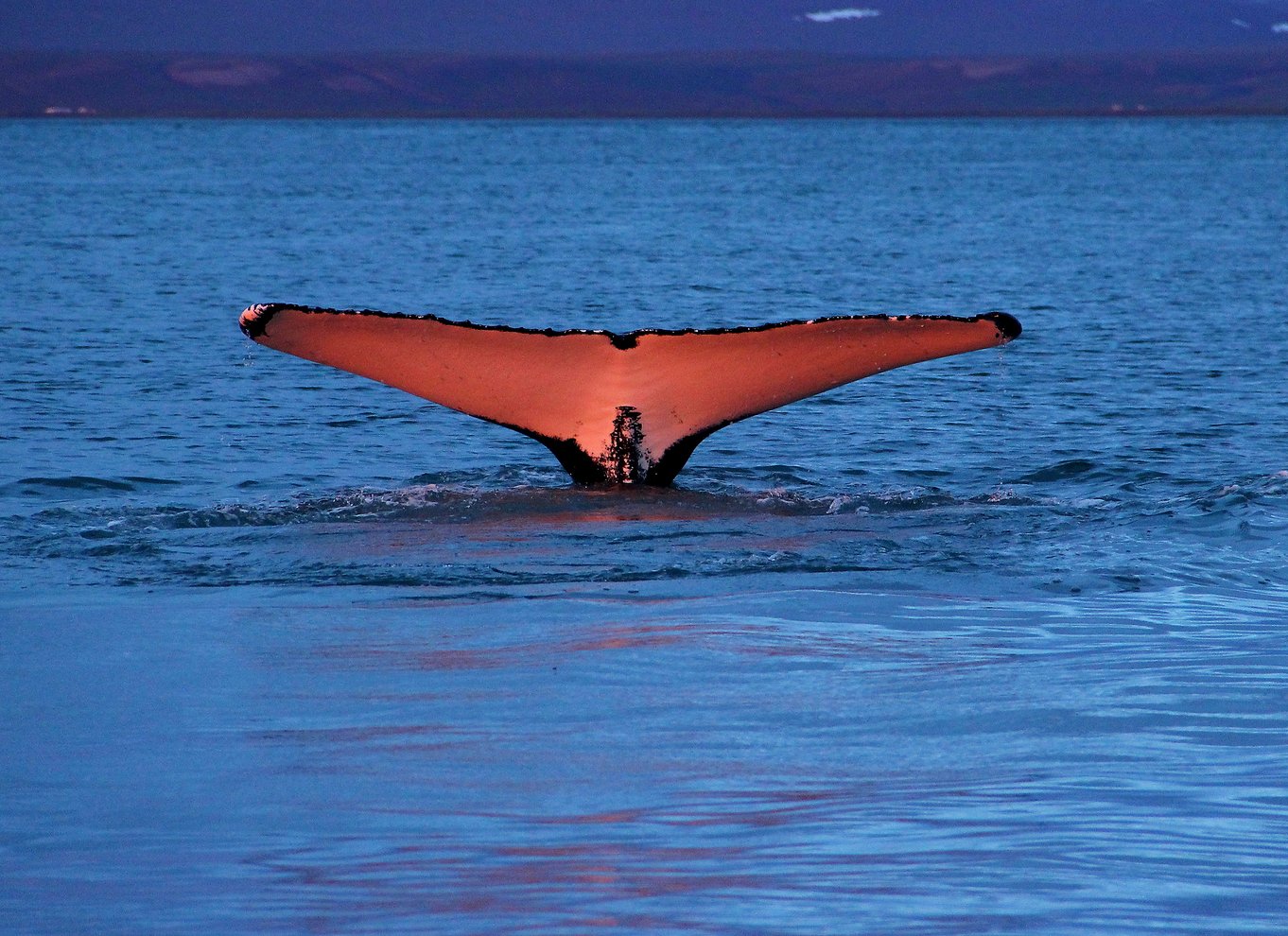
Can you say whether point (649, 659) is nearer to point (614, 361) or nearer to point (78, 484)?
point (614, 361)

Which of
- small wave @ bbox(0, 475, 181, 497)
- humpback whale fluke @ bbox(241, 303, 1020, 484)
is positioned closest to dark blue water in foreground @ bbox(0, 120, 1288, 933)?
small wave @ bbox(0, 475, 181, 497)

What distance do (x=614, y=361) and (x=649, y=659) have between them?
8.33 ft

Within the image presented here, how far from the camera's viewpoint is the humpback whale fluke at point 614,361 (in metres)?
8.20

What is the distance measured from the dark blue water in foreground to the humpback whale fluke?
1.83ft

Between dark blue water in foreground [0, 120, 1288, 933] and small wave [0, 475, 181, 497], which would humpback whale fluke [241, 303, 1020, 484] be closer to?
dark blue water in foreground [0, 120, 1288, 933]

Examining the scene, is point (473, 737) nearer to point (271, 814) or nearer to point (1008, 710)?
point (271, 814)

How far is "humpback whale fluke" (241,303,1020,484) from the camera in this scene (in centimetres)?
820

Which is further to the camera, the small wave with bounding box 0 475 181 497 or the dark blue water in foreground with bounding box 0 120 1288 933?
the small wave with bounding box 0 475 181 497

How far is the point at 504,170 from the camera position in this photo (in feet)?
313

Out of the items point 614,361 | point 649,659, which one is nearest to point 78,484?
point 614,361

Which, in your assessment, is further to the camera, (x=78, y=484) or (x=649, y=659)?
(x=78, y=484)

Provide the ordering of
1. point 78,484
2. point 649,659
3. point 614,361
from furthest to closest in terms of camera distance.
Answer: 1. point 78,484
2. point 614,361
3. point 649,659

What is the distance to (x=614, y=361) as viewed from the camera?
8.80 m

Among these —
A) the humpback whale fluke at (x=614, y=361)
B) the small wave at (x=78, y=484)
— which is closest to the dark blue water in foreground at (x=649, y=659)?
the small wave at (x=78, y=484)
